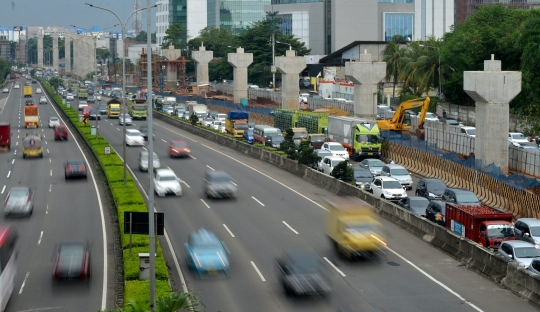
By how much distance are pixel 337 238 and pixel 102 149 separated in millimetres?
33895

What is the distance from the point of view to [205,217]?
36531 millimetres

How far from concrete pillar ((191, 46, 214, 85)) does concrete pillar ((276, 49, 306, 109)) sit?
3204 centimetres

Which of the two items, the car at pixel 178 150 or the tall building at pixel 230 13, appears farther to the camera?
the tall building at pixel 230 13

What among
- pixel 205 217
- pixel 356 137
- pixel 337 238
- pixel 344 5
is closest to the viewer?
pixel 337 238

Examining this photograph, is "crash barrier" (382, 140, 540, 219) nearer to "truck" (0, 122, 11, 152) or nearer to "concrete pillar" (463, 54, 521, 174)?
"concrete pillar" (463, 54, 521, 174)

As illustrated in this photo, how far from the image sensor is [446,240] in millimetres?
29859

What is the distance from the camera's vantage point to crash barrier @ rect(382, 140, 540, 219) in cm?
3612

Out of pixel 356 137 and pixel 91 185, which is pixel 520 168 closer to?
pixel 356 137

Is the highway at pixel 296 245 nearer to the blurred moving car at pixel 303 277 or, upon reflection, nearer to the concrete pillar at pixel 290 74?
the blurred moving car at pixel 303 277

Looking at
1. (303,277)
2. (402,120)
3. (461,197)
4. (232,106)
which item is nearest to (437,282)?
(303,277)

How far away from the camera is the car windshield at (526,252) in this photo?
26.4 m

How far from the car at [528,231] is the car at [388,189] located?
10270 mm

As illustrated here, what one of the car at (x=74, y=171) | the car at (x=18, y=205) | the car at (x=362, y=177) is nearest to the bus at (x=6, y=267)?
the car at (x=18, y=205)

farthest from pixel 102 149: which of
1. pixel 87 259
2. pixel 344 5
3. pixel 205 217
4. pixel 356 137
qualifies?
pixel 344 5
